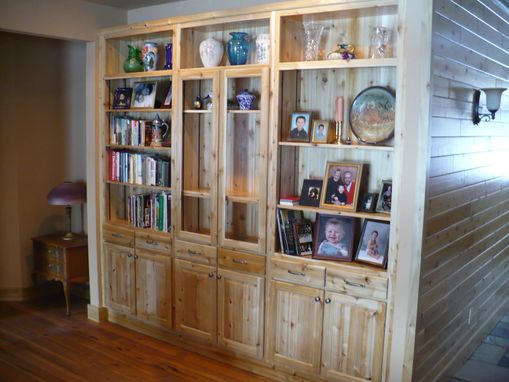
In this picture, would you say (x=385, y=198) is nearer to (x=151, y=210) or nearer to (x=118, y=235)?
(x=151, y=210)

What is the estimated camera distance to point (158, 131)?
401cm

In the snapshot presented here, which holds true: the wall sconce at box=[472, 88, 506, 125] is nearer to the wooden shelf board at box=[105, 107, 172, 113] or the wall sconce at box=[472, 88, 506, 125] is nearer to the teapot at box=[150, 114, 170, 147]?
the wooden shelf board at box=[105, 107, 172, 113]

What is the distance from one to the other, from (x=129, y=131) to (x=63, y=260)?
129 centimetres

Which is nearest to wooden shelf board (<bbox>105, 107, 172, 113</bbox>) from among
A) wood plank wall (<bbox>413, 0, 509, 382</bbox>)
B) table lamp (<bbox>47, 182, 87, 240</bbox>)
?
table lamp (<bbox>47, 182, 87, 240</bbox>)

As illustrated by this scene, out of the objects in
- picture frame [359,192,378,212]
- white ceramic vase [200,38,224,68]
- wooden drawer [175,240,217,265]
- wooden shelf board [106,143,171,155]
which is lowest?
wooden drawer [175,240,217,265]

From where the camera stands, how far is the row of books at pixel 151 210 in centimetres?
398

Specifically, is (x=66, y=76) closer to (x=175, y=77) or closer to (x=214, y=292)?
(x=175, y=77)

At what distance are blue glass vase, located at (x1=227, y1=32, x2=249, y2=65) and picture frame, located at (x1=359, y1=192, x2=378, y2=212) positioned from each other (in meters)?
1.22

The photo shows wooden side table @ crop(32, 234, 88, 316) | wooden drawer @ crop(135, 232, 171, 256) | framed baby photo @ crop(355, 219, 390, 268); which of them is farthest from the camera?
wooden side table @ crop(32, 234, 88, 316)

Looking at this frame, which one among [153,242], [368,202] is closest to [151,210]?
[153,242]

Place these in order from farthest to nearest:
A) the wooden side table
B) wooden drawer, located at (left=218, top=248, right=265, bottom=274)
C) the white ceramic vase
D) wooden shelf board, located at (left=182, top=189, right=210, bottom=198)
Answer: the wooden side table → wooden shelf board, located at (left=182, top=189, right=210, bottom=198) → the white ceramic vase → wooden drawer, located at (left=218, top=248, right=265, bottom=274)

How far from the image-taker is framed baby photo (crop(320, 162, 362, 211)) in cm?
314

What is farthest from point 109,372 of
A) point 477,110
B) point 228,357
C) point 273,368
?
point 477,110

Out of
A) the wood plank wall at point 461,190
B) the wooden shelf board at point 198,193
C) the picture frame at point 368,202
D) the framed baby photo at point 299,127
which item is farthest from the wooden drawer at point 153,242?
the wood plank wall at point 461,190
